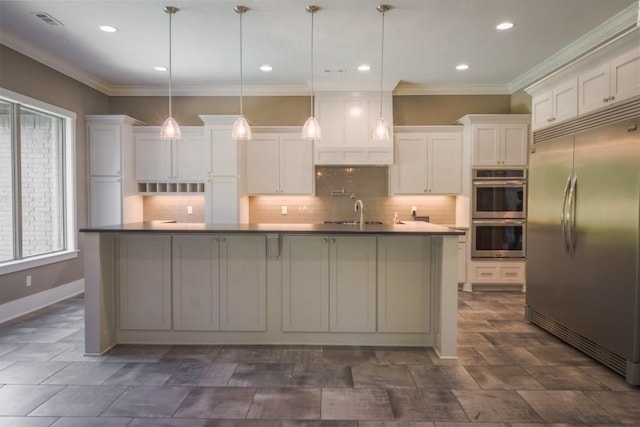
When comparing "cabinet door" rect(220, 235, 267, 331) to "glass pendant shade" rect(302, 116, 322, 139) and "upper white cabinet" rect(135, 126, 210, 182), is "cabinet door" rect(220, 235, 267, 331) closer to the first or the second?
"glass pendant shade" rect(302, 116, 322, 139)

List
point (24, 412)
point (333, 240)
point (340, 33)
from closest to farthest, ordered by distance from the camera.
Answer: point (24, 412), point (333, 240), point (340, 33)

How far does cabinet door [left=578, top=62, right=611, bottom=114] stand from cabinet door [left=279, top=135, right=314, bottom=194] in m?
3.53

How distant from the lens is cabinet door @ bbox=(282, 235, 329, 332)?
337cm

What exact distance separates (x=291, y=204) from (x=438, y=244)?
3.36m

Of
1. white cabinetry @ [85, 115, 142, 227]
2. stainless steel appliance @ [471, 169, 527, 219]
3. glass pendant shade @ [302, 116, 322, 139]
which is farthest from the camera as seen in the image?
white cabinetry @ [85, 115, 142, 227]

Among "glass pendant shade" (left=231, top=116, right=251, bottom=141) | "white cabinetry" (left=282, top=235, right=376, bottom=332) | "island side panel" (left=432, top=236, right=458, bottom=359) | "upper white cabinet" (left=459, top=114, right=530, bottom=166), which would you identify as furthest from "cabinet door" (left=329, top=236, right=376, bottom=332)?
"upper white cabinet" (left=459, top=114, right=530, bottom=166)

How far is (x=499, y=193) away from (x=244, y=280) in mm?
3941

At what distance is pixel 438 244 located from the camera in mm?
3215

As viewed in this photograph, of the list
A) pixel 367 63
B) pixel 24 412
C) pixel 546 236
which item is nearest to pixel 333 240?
pixel 546 236

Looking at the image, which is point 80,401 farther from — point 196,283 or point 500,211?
point 500,211

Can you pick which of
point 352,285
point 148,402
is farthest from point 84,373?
point 352,285

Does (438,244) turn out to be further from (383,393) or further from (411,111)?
(411,111)

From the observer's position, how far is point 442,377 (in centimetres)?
280

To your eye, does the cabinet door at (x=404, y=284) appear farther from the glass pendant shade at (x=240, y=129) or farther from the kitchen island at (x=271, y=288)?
the glass pendant shade at (x=240, y=129)
